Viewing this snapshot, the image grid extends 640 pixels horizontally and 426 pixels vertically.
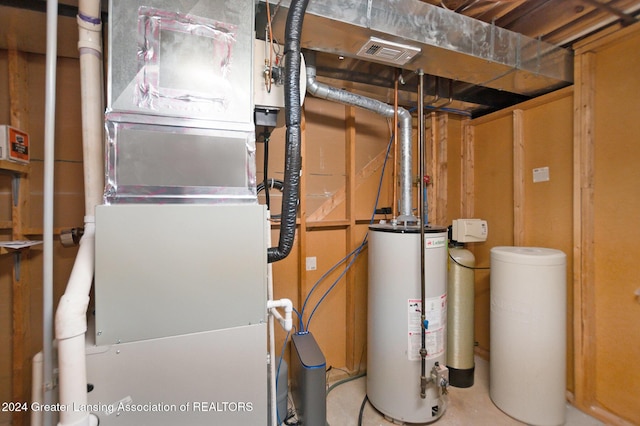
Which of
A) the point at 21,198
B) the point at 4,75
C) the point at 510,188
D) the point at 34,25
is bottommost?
the point at 21,198

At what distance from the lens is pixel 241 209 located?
102cm

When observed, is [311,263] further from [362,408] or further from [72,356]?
[72,356]

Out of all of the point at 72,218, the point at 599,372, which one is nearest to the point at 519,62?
the point at 599,372

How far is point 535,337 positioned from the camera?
1.70 meters

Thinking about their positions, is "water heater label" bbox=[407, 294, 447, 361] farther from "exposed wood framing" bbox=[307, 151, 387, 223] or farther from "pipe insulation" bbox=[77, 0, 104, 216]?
"pipe insulation" bbox=[77, 0, 104, 216]

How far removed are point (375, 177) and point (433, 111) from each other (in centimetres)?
83

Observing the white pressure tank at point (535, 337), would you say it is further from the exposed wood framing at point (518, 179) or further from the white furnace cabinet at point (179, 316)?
the white furnace cabinet at point (179, 316)

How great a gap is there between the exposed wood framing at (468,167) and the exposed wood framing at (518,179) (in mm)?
420

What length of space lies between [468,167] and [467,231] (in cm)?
80

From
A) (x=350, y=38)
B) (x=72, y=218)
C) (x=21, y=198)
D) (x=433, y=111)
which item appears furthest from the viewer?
(x=433, y=111)

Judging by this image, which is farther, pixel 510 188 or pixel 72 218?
pixel 510 188

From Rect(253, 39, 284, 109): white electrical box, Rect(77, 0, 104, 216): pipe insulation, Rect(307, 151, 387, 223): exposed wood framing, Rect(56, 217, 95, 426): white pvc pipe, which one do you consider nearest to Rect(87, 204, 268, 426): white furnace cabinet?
Rect(56, 217, 95, 426): white pvc pipe

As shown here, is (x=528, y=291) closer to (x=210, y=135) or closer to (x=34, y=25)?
(x=210, y=135)

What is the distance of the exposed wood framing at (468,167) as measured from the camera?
2.62 m
